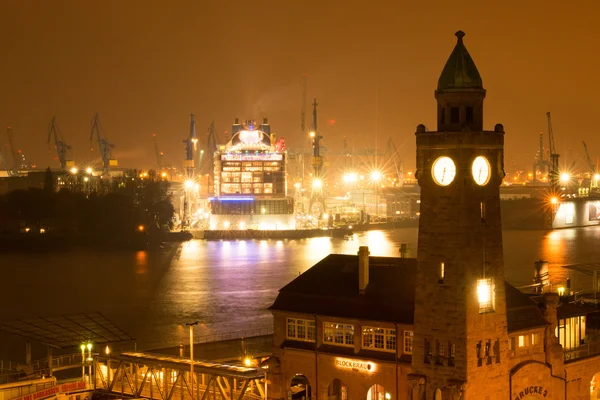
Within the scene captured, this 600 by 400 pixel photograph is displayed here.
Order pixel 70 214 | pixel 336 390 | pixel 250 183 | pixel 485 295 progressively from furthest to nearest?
pixel 250 183 → pixel 70 214 → pixel 336 390 → pixel 485 295

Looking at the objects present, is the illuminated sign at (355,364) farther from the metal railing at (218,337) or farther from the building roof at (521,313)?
the metal railing at (218,337)

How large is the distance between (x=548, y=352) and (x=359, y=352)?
4.51 meters

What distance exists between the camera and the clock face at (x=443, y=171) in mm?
19094

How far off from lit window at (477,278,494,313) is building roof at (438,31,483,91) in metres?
4.05

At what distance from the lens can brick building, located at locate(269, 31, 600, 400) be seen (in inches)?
745

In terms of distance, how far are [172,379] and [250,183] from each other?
108 metres

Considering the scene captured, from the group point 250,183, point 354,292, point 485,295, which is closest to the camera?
point 485,295

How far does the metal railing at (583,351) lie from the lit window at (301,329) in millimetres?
6392

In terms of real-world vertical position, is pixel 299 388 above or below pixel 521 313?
below

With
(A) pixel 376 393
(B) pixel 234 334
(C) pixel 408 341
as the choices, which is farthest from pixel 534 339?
(B) pixel 234 334

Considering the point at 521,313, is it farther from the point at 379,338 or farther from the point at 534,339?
the point at 379,338

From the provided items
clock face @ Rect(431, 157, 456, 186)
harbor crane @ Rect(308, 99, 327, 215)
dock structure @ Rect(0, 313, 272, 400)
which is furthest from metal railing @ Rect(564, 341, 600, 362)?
harbor crane @ Rect(308, 99, 327, 215)

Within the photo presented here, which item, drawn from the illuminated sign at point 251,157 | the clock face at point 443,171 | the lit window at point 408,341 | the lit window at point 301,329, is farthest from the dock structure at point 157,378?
the illuminated sign at point 251,157

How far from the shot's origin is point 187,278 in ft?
265
